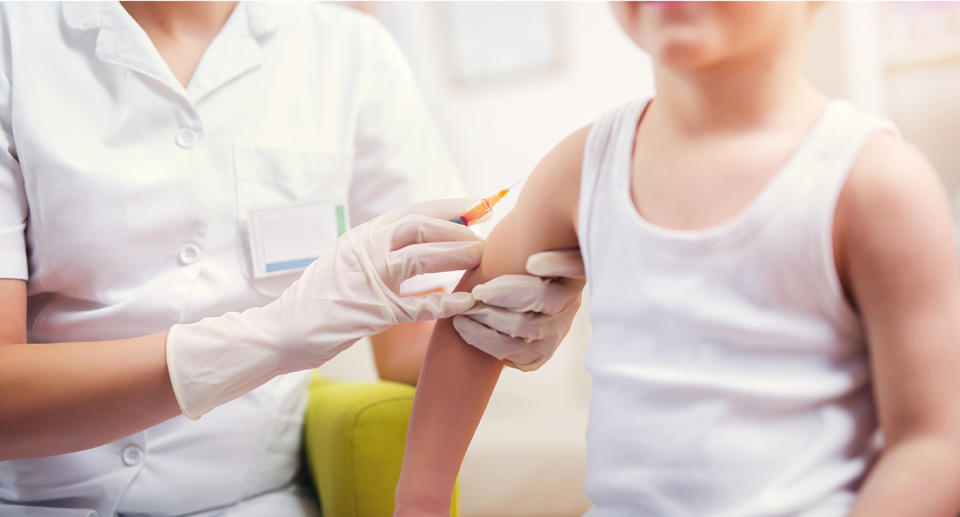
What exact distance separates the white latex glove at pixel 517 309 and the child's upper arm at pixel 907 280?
0.98 feet

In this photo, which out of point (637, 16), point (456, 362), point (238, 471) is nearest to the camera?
point (637, 16)

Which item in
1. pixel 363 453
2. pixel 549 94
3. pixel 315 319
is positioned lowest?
pixel 363 453

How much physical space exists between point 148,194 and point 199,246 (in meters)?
0.10

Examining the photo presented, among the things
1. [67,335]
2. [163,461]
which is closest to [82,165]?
[67,335]

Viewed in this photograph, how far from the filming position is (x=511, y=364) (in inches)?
35.2

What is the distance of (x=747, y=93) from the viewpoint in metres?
0.62

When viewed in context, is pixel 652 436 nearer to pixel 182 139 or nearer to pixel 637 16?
pixel 637 16

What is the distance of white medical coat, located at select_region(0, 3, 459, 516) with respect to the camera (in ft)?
3.30

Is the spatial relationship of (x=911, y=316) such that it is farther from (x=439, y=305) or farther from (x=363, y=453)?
(x=363, y=453)

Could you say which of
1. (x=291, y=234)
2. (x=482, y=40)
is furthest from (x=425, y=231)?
(x=482, y=40)

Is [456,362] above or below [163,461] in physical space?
above

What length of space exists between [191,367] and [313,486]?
465mm

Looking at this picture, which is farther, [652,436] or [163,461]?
[163,461]

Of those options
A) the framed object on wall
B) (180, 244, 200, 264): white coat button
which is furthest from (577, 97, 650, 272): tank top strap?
the framed object on wall
